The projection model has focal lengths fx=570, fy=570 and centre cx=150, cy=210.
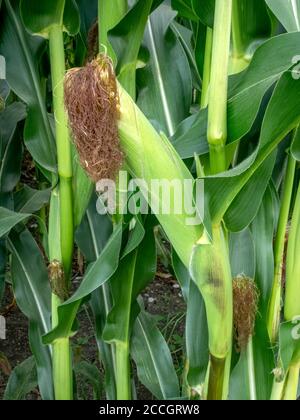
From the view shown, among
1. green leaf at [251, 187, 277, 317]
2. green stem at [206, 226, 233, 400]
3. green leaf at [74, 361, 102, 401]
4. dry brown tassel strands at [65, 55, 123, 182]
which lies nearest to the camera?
dry brown tassel strands at [65, 55, 123, 182]

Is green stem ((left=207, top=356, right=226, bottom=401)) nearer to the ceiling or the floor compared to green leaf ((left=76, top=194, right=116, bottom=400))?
nearer to the floor

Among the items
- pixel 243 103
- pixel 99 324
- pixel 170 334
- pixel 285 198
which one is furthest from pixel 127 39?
pixel 170 334

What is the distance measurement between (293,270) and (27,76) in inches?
23.5

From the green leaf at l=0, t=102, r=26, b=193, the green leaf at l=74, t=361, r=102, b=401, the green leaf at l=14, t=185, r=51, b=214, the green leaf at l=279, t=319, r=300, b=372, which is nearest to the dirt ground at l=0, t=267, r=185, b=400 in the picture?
the green leaf at l=74, t=361, r=102, b=401

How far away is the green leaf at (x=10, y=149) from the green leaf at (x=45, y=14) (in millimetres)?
356

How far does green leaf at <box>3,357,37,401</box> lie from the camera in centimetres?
140

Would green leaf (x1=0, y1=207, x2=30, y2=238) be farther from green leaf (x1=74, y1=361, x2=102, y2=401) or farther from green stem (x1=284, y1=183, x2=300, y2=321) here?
green leaf (x1=74, y1=361, x2=102, y2=401)

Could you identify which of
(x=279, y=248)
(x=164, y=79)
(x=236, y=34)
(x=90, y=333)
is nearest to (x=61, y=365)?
(x=279, y=248)

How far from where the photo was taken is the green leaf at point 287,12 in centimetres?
75

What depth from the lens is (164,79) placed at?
1028 mm

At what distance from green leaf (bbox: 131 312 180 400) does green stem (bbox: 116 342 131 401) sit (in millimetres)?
88

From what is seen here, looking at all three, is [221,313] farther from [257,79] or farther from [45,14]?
[45,14]

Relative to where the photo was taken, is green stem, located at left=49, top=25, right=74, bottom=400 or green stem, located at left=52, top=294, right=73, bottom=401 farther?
green stem, located at left=52, top=294, right=73, bottom=401

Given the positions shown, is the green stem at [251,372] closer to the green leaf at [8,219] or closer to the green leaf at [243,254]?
the green leaf at [243,254]
